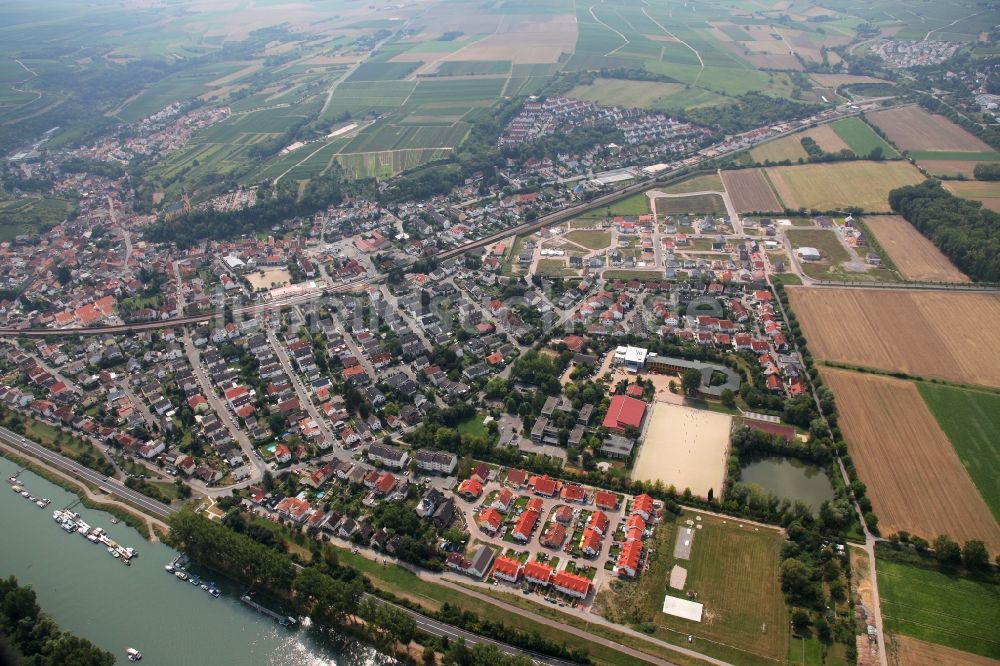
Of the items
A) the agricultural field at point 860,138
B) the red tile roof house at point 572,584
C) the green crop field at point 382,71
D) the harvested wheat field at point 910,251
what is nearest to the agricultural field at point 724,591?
the red tile roof house at point 572,584

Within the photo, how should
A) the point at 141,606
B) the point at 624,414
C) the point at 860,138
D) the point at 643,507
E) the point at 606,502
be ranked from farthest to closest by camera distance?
the point at 860,138, the point at 624,414, the point at 606,502, the point at 643,507, the point at 141,606

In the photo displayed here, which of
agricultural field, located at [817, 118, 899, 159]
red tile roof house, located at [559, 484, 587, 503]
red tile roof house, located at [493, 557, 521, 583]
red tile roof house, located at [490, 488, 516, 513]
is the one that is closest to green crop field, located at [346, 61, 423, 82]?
agricultural field, located at [817, 118, 899, 159]

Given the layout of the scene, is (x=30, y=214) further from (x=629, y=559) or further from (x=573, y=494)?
(x=629, y=559)

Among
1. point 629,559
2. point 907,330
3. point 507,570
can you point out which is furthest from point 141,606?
point 907,330

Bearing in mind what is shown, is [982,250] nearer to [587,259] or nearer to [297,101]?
[587,259]

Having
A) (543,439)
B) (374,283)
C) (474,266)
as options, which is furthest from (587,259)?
(543,439)
